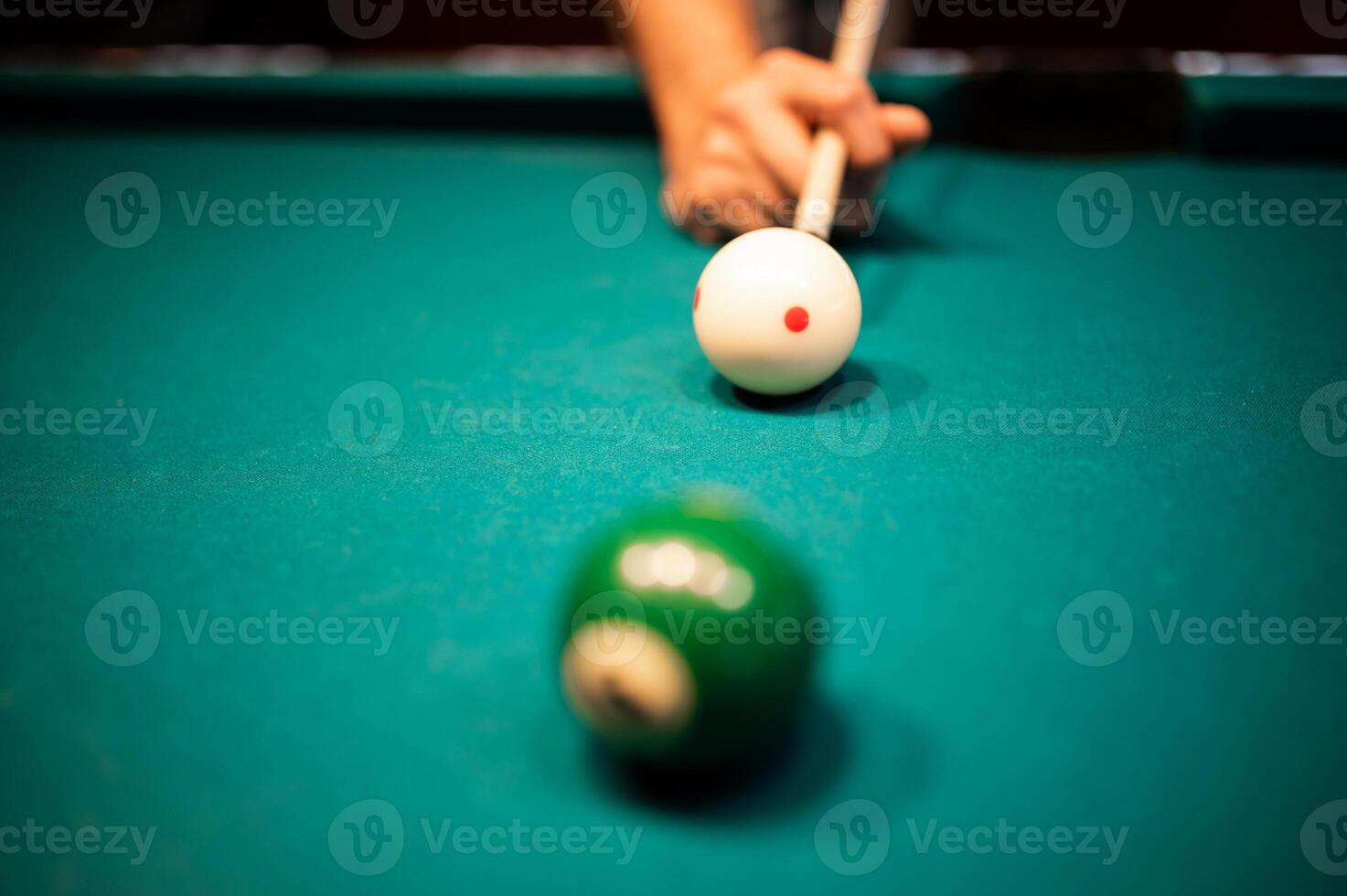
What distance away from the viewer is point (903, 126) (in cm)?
228

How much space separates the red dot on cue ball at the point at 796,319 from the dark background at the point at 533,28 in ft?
14.2

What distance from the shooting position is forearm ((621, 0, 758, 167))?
98.3 inches

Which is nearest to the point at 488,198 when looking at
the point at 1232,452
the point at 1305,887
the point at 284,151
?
the point at 284,151

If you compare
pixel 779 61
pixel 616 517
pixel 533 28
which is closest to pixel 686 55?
pixel 779 61

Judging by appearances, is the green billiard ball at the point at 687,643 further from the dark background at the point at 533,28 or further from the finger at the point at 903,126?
the dark background at the point at 533,28

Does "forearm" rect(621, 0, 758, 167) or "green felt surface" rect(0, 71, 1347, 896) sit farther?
"forearm" rect(621, 0, 758, 167)

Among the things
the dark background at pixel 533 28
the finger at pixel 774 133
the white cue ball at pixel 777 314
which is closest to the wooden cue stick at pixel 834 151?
the finger at pixel 774 133

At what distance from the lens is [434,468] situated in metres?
1.48

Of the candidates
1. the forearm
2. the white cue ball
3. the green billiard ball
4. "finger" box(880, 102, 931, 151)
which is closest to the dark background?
the forearm

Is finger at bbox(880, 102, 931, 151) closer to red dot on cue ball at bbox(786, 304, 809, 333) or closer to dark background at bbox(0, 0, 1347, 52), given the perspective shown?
red dot on cue ball at bbox(786, 304, 809, 333)

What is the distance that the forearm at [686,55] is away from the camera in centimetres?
250

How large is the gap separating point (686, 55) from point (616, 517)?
1.57 m

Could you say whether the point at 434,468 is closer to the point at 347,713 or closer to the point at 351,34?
the point at 347,713

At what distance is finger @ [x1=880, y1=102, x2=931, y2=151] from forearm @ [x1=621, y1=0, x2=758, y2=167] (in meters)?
0.38
